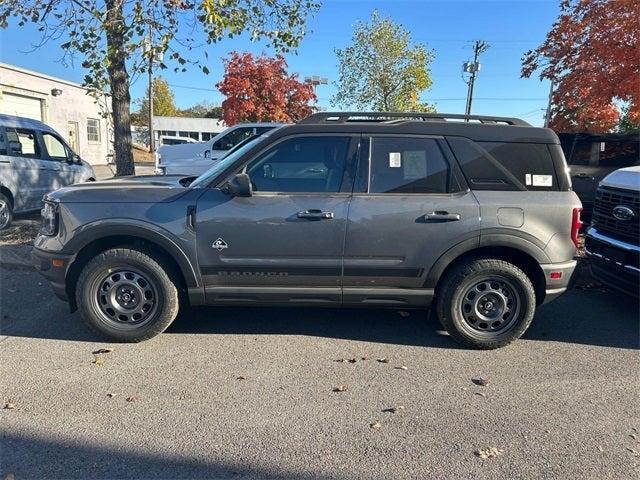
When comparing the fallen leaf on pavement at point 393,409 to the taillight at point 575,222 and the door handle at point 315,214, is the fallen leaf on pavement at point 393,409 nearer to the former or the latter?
the door handle at point 315,214

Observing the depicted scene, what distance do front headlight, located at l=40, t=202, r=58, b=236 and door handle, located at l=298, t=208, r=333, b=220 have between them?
2074mm

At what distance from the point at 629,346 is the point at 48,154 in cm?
989

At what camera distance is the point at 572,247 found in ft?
14.0

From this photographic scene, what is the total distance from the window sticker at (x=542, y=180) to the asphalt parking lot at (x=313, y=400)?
144cm

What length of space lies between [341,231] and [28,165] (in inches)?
289

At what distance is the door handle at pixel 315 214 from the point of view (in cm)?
409

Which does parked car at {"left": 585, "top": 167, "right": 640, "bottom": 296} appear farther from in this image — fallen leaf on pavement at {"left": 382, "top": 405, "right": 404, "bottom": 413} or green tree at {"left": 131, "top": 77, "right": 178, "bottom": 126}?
green tree at {"left": 131, "top": 77, "right": 178, "bottom": 126}

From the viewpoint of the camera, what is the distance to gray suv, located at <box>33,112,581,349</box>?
13.5 ft

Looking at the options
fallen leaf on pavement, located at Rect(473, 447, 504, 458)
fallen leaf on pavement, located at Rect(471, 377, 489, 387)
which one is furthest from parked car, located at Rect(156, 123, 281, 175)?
fallen leaf on pavement, located at Rect(473, 447, 504, 458)

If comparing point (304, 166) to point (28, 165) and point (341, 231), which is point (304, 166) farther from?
point (28, 165)

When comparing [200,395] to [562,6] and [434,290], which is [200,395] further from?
[562,6]

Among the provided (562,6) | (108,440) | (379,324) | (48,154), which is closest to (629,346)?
(379,324)

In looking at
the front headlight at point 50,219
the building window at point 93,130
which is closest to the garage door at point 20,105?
the building window at point 93,130

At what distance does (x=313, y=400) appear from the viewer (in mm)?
3443
